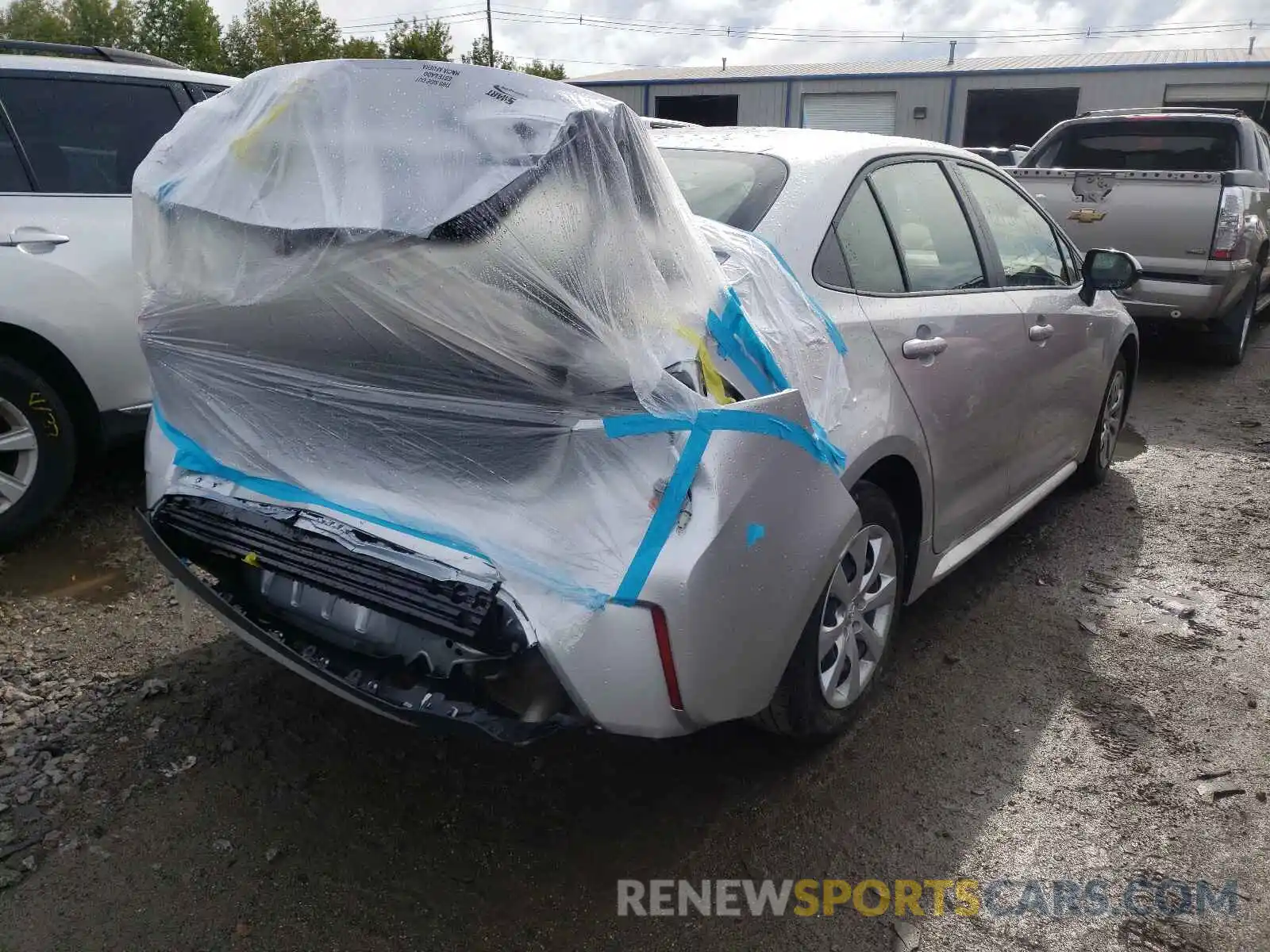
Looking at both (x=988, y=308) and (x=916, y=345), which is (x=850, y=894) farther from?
(x=988, y=308)

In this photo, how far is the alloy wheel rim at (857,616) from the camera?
105 inches

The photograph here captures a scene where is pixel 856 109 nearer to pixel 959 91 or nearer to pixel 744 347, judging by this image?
pixel 959 91

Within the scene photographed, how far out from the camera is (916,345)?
2.82 meters

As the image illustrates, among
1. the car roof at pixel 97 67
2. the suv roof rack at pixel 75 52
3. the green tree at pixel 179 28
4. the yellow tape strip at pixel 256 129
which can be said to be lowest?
the yellow tape strip at pixel 256 129

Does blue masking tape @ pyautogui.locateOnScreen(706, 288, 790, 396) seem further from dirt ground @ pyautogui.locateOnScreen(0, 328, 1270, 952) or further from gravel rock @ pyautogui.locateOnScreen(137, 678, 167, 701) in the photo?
gravel rock @ pyautogui.locateOnScreen(137, 678, 167, 701)

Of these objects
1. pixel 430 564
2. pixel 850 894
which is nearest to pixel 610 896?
pixel 850 894

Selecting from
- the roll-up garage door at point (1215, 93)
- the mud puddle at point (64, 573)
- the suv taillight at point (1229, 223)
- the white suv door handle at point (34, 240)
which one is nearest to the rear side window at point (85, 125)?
the white suv door handle at point (34, 240)

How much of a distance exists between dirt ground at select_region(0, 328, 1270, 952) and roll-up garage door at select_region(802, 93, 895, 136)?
27512 mm

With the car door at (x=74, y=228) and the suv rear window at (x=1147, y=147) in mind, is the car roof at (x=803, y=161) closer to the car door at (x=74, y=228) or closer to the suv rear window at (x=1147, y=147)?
the car door at (x=74, y=228)

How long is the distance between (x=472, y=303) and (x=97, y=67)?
10.6 feet

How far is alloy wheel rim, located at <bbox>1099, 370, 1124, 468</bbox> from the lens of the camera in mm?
4836

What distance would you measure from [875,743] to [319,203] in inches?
81.3

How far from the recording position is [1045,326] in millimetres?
3688

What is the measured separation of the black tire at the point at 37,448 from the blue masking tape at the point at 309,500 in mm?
1334
